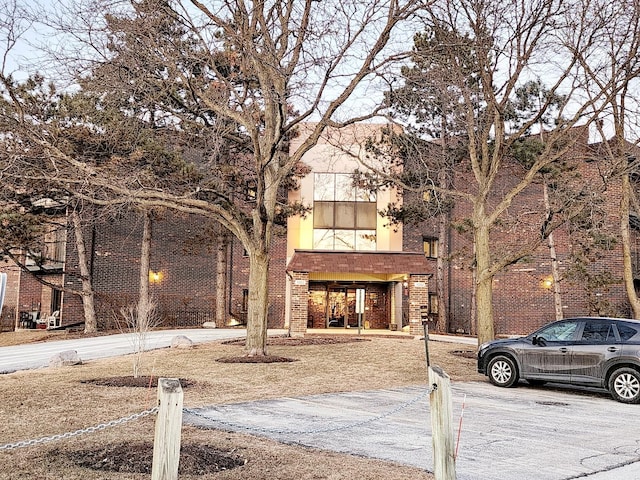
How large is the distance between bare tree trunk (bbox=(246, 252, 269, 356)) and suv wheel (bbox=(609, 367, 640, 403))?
8.61 m

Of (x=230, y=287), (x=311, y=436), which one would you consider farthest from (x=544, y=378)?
(x=230, y=287)

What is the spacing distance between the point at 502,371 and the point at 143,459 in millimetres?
9632

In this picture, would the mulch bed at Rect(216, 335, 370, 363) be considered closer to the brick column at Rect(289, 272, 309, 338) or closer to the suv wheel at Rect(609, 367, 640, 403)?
the brick column at Rect(289, 272, 309, 338)

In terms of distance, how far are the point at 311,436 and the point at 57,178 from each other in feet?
34.5

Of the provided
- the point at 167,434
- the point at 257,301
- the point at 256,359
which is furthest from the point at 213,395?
the point at 167,434

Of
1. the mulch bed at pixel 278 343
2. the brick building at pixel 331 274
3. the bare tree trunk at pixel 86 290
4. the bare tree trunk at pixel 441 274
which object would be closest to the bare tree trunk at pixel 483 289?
the mulch bed at pixel 278 343

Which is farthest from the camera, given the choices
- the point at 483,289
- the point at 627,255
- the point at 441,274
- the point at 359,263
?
the point at 441,274

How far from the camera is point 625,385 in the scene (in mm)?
12859

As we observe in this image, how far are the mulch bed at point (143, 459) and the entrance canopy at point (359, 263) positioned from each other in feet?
64.1

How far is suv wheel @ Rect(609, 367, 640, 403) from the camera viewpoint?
41.8 ft

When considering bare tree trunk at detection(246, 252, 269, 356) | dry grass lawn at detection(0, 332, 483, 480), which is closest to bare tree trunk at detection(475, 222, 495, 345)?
dry grass lawn at detection(0, 332, 483, 480)

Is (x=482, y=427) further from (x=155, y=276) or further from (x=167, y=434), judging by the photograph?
(x=155, y=276)

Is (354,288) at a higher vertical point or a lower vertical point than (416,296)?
higher

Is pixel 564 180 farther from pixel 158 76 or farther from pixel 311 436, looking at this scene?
pixel 311 436
